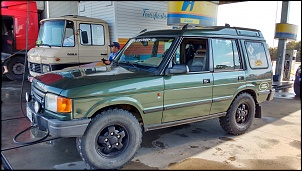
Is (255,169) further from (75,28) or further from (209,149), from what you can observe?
(75,28)

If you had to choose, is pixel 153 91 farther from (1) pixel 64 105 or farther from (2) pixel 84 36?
(2) pixel 84 36

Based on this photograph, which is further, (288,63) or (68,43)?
(288,63)

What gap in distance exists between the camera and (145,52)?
416 cm

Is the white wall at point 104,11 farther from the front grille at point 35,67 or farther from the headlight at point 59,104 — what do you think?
the headlight at point 59,104

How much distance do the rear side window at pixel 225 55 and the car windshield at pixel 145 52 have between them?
0.81m

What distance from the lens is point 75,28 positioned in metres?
7.20

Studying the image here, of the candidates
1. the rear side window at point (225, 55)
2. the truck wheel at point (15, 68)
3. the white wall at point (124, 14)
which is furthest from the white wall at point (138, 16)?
the truck wheel at point (15, 68)

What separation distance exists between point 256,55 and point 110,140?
10.2 ft

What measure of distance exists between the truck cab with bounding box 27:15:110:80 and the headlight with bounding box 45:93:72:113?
423 centimetres

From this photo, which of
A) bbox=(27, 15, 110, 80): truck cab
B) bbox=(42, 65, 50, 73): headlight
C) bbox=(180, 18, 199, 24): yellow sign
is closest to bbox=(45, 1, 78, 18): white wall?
bbox=(27, 15, 110, 80): truck cab

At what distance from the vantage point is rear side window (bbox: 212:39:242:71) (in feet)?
13.4

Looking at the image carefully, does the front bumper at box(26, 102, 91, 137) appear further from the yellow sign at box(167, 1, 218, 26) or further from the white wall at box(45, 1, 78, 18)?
the white wall at box(45, 1, 78, 18)

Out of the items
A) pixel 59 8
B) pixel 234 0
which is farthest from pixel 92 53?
pixel 234 0

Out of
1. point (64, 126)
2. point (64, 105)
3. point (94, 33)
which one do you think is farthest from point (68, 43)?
point (64, 126)
